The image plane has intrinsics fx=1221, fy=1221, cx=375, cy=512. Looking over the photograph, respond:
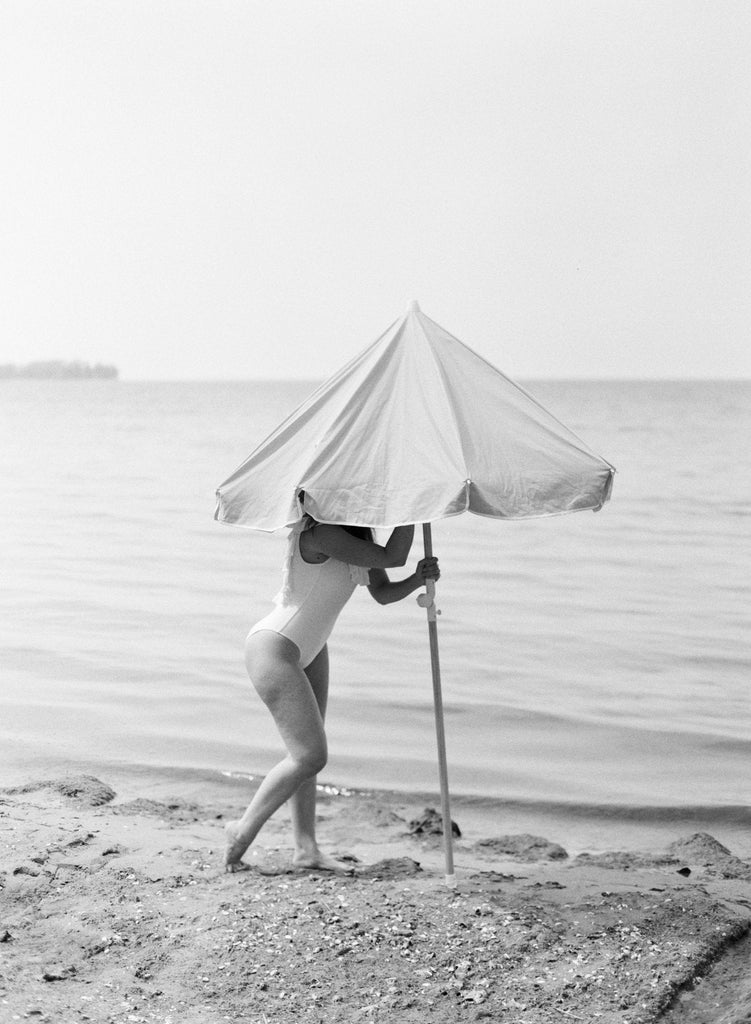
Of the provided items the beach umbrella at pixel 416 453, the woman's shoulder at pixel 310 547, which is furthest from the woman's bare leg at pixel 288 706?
the beach umbrella at pixel 416 453

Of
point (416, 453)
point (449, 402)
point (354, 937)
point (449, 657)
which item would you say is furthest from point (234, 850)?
point (449, 657)

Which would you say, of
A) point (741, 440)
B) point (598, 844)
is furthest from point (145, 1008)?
point (741, 440)

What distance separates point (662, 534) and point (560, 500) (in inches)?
673

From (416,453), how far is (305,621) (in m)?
0.96

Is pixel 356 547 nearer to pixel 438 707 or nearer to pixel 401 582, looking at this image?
pixel 401 582

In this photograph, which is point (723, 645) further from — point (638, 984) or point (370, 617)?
point (638, 984)

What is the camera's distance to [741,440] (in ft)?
173

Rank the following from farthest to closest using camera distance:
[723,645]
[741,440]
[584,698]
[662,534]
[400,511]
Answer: [741,440]
[662,534]
[723,645]
[584,698]
[400,511]

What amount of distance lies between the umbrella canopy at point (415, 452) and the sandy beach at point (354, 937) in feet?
5.19

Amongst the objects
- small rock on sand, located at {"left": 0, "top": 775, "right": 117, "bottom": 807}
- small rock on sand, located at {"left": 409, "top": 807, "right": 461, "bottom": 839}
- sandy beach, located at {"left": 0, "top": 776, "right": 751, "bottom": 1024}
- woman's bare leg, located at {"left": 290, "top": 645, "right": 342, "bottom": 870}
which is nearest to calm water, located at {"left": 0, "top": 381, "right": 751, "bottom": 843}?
small rock on sand, located at {"left": 0, "top": 775, "right": 117, "bottom": 807}

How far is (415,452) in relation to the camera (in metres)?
4.86

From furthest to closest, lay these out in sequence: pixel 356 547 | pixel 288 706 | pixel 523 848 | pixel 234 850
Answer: pixel 523 848 → pixel 234 850 → pixel 288 706 → pixel 356 547

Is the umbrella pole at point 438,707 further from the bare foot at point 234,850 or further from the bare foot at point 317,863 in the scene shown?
the bare foot at point 234,850

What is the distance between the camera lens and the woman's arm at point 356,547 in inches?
203
